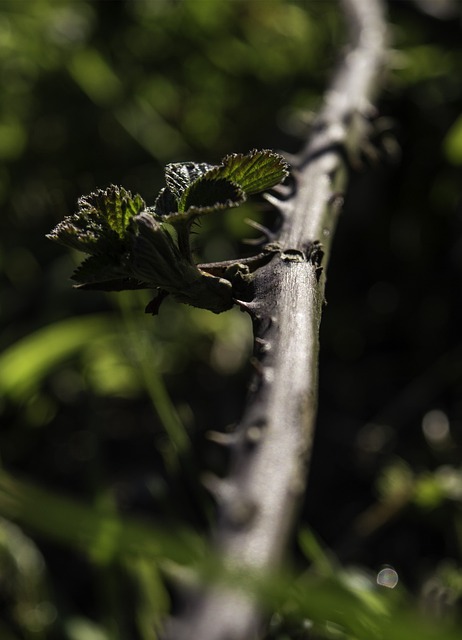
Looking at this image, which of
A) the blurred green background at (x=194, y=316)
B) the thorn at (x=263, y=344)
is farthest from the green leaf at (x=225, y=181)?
the blurred green background at (x=194, y=316)

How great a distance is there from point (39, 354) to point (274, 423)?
1.12 m

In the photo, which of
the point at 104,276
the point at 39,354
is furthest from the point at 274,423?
the point at 39,354

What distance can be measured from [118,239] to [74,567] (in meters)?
0.98

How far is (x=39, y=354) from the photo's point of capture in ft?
5.25

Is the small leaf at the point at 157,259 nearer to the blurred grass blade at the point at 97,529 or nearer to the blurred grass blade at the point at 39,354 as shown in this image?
the blurred grass blade at the point at 97,529

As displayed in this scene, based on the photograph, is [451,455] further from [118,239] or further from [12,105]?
[12,105]

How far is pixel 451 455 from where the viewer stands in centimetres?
149

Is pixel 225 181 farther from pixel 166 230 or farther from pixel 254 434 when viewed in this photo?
pixel 254 434

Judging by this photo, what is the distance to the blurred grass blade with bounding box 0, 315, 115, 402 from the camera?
5.24 feet

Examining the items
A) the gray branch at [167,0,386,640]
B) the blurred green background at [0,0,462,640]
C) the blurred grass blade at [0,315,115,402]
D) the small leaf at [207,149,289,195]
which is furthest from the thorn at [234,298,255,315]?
the blurred grass blade at [0,315,115,402]

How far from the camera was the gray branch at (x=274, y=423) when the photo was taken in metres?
0.45

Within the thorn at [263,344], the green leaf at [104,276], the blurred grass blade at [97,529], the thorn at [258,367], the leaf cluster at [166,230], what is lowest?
the blurred grass blade at [97,529]

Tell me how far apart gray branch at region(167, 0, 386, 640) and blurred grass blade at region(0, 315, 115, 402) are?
2.48ft

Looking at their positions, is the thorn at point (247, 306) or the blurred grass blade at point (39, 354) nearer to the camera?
the thorn at point (247, 306)
